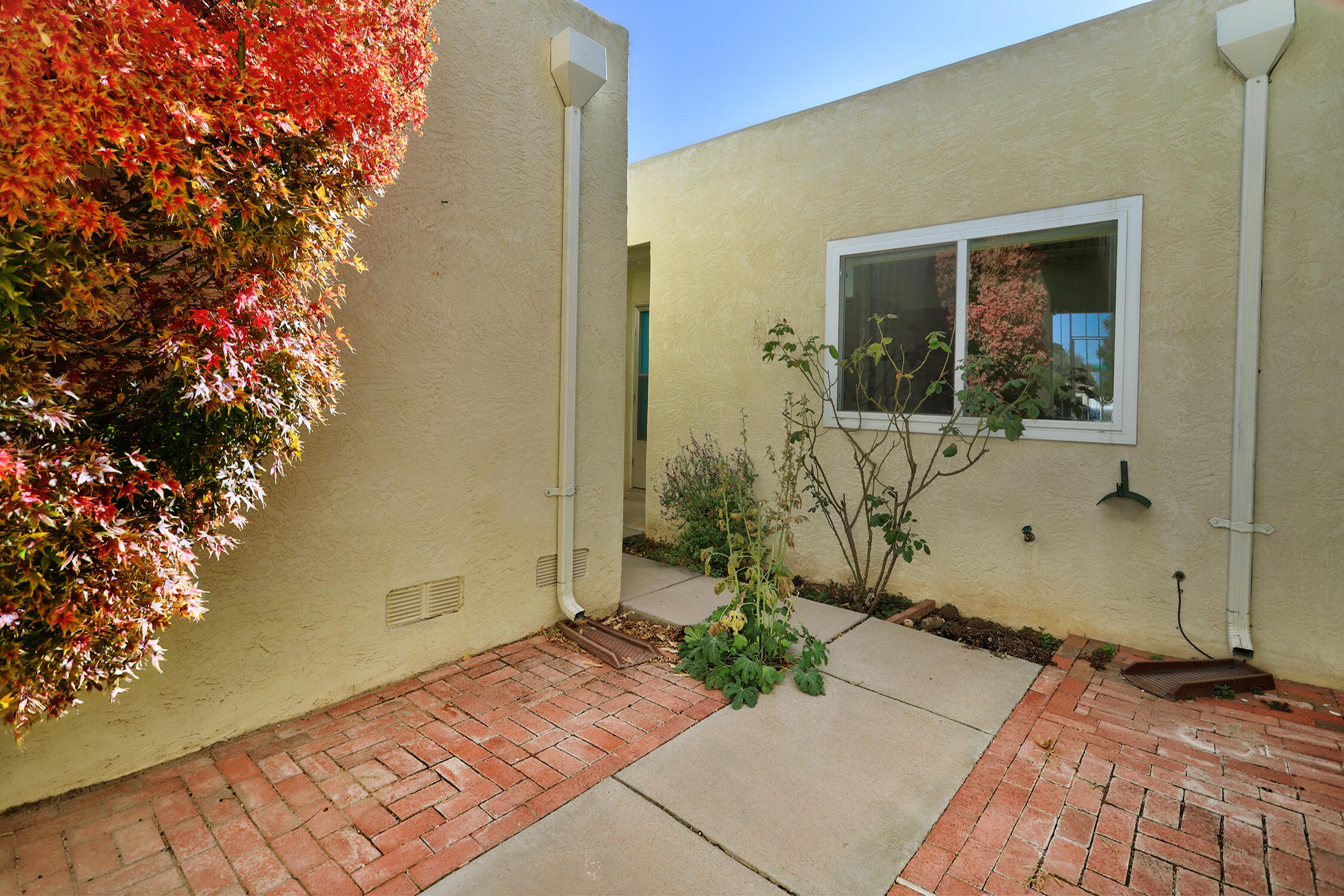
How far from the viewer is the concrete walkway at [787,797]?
6.54 ft

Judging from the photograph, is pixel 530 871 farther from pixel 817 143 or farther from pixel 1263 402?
pixel 817 143

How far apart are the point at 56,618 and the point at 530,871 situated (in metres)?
1.44

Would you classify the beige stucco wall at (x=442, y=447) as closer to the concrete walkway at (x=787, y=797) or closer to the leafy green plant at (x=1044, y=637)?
the concrete walkway at (x=787, y=797)

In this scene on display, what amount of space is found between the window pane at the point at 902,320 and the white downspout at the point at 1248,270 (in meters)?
1.44

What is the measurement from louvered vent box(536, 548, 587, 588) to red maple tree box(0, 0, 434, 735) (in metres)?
1.93

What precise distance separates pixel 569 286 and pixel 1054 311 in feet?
9.72

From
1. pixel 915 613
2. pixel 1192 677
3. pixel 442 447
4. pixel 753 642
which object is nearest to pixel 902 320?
pixel 915 613

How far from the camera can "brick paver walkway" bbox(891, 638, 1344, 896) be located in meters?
2.01

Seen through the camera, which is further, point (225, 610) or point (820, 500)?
point (820, 500)

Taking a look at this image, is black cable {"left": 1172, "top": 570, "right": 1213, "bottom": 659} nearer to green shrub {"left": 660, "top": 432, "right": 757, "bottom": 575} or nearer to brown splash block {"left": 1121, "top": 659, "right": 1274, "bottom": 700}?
brown splash block {"left": 1121, "top": 659, "right": 1274, "bottom": 700}

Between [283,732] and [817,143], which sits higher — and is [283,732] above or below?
below

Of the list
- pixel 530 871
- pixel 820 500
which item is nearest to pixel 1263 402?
pixel 820 500

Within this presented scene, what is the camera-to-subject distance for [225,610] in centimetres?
261

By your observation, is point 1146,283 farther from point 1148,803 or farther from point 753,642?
point 753,642
